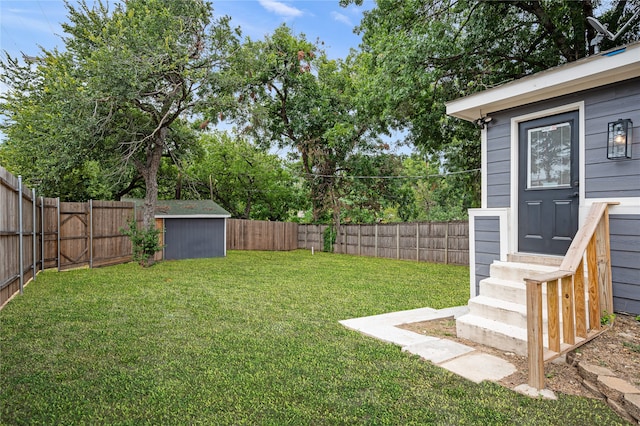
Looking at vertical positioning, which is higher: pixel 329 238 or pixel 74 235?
pixel 74 235

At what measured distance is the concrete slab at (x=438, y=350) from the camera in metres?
3.09

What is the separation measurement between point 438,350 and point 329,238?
11.4 metres

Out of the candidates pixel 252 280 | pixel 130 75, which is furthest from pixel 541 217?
pixel 130 75

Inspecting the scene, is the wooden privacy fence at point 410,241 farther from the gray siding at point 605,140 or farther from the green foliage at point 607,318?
the green foliage at point 607,318

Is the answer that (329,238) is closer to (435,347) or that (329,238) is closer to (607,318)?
(435,347)

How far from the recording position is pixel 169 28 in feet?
29.1

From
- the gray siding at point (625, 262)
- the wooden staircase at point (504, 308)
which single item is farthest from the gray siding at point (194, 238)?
the gray siding at point (625, 262)

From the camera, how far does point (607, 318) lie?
3.36 m

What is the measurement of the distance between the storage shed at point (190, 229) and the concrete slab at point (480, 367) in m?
10.7

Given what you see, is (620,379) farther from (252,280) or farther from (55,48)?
(55,48)

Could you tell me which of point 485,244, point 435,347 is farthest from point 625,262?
point 435,347

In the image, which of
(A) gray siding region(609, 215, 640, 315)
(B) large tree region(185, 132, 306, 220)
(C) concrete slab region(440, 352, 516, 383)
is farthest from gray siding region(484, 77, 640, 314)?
(B) large tree region(185, 132, 306, 220)

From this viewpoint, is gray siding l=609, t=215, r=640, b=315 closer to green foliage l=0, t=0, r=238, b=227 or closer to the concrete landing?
the concrete landing

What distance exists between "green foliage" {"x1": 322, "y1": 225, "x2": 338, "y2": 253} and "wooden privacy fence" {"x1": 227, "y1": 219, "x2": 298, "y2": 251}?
6.08 feet
